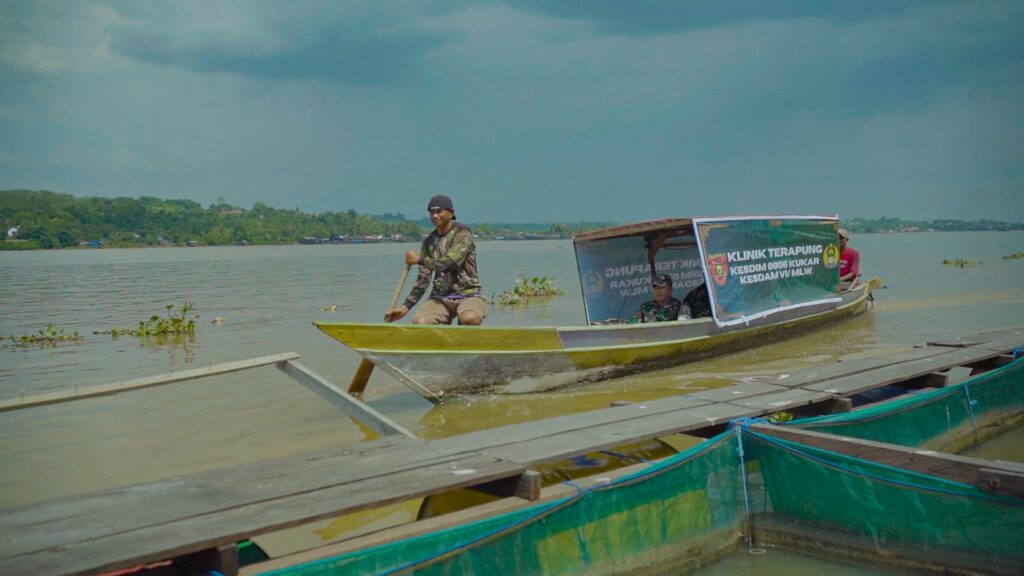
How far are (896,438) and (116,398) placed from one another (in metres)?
8.31

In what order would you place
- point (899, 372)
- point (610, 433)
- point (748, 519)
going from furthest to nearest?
point (899, 372) → point (748, 519) → point (610, 433)

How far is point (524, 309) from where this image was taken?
18.7 meters

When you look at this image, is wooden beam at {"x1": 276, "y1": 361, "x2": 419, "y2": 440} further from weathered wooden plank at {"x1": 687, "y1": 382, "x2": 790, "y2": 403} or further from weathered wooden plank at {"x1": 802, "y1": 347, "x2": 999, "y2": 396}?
weathered wooden plank at {"x1": 802, "y1": 347, "x2": 999, "y2": 396}

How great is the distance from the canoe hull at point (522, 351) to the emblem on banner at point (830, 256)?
7.26 ft

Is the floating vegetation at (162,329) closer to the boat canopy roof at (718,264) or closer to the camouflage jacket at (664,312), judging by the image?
the boat canopy roof at (718,264)

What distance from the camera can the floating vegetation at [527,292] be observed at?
787 inches

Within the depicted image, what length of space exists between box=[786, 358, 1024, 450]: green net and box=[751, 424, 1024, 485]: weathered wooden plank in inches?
12.7

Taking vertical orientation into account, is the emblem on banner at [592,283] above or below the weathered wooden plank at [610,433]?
above

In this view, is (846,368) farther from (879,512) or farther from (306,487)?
(306,487)

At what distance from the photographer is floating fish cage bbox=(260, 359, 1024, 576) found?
134 inches

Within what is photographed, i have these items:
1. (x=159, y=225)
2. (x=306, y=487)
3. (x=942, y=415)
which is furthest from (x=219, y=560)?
(x=159, y=225)

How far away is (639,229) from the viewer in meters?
10.1

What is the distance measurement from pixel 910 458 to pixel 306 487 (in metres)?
3.02

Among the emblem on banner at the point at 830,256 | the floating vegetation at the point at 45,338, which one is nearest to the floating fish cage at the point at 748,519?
the emblem on banner at the point at 830,256
